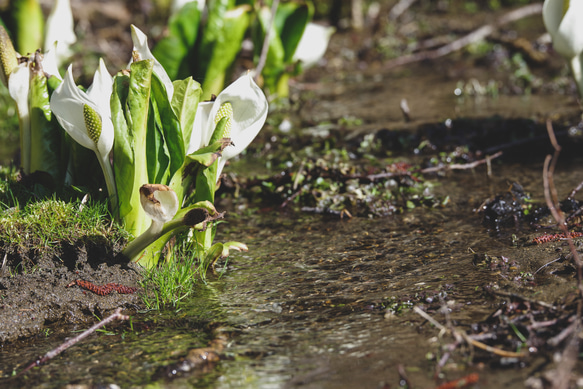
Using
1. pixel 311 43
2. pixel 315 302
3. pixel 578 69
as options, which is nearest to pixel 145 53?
pixel 315 302

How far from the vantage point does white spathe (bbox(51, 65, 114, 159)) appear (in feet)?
6.40

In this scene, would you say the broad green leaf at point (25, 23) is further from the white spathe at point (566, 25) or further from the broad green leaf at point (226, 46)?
the white spathe at point (566, 25)

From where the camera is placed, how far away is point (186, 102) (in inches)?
87.0

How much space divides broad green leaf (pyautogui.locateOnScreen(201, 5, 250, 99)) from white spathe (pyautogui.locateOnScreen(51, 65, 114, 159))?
2398 millimetres

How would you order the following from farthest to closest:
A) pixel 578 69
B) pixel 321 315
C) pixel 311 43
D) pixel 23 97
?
1. pixel 311 43
2. pixel 578 69
3. pixel 23 97
4. pixel 321 315

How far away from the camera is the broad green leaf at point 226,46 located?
4301 mm

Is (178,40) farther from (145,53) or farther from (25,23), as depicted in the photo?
(145,53)

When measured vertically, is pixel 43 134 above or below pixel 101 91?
below

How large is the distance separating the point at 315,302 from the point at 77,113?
42.2 inches

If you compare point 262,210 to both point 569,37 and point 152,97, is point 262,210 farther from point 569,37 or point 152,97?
point 569,37

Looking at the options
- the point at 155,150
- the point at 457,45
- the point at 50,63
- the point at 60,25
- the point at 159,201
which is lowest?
the point at 457,45

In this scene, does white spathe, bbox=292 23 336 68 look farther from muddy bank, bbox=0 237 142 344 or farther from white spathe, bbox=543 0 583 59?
muddy bank, bbox=0 237 142 344

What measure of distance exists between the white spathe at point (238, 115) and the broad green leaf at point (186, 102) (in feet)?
0.07

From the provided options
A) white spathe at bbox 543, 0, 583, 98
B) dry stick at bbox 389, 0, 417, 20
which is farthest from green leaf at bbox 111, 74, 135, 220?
dry stick at bbox 389, 0, 417, 20
